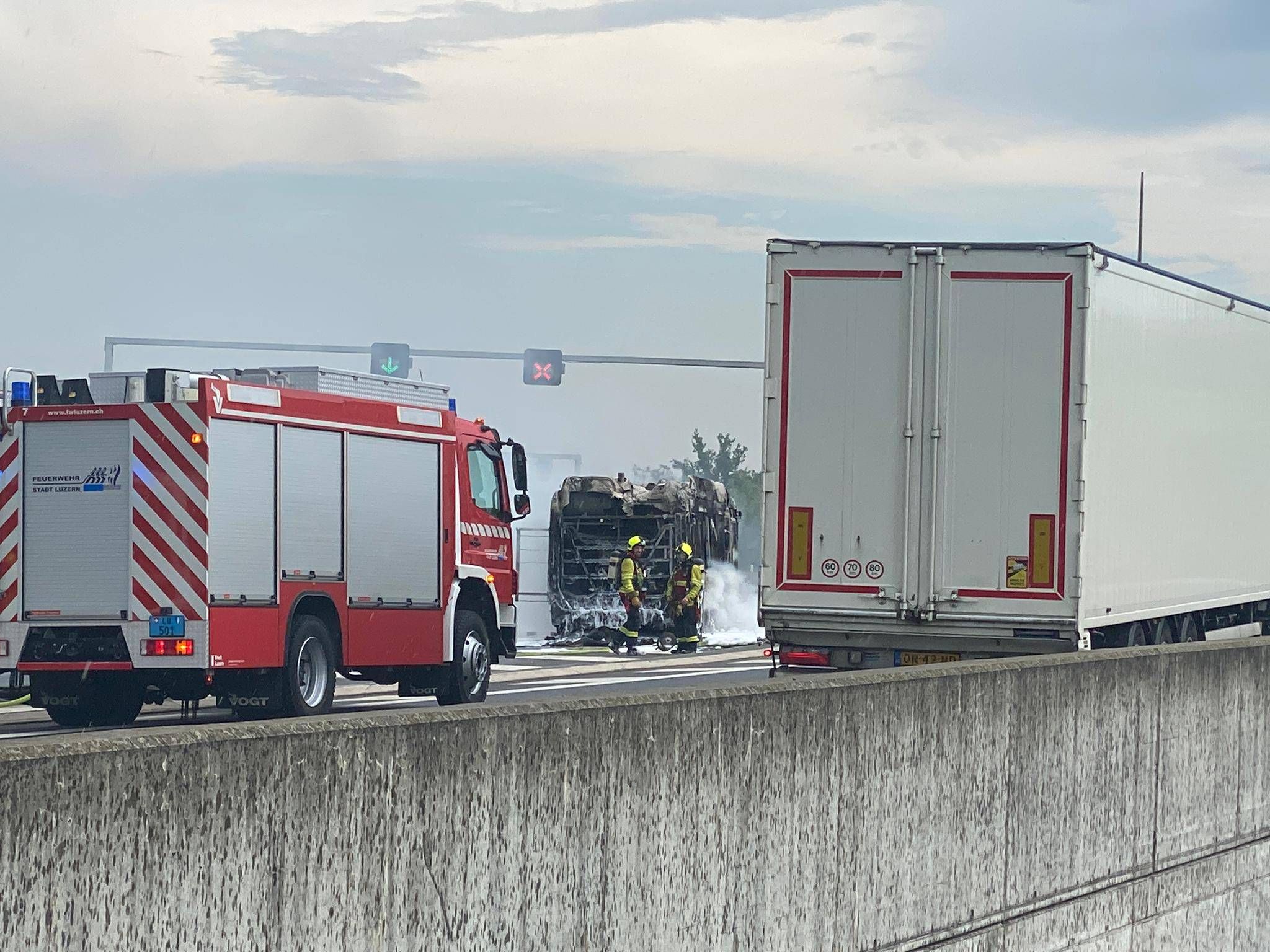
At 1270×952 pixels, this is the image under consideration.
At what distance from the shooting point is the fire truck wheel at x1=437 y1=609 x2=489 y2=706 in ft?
56.6

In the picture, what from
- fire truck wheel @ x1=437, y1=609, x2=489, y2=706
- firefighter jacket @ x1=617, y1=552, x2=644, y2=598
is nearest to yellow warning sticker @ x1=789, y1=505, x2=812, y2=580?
fire truck wheel @ x1=437, y1=609, x2=489, y2=706

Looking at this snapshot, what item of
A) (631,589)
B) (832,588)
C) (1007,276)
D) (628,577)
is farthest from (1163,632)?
(631,589)

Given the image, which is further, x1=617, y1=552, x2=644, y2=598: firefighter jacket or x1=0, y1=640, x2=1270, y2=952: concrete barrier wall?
x1=617, y1=552, x2=644, y2=598: firefighter jacket

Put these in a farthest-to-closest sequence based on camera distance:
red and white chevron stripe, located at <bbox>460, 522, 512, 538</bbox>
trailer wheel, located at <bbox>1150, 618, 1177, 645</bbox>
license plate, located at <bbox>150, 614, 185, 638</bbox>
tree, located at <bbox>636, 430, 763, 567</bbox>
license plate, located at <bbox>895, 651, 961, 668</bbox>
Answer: tree, located at <bbox>636, 430, 763, 567</bbox>
red and white chevron stripe, located at <bbox>460, 522, 512, 538</bbox>
trailer wheel, located at <bbox>1150, 618, 1177, 645</bbox>
license plate, located at <bbox>150, 614, 185, 638</bbox>
license plate, located at <bbox>895, 651, 961, 668</bbox>

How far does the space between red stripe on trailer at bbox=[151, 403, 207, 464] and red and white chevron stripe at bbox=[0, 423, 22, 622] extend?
131 centimetres

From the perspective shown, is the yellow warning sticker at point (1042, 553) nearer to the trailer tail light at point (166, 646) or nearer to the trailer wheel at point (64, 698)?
the trailer tail light at point (166, 646)

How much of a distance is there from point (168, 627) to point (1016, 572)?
628 centimetres

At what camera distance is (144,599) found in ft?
46.4

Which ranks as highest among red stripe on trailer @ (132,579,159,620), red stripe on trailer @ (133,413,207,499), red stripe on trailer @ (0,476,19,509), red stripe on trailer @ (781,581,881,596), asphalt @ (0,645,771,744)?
red stripe on trailer @ (133,413,207,499)

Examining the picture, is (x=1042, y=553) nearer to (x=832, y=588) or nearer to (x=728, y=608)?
(x=832, y=588)

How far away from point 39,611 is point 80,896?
1087 cm

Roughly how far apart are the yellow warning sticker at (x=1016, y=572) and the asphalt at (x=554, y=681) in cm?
251

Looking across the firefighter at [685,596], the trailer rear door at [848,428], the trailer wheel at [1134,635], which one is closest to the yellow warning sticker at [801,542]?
the trailer rear door at [848,428]

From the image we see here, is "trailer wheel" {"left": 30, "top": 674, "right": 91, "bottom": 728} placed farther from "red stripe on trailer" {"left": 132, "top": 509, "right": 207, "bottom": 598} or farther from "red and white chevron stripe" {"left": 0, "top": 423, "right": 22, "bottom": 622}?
"red stripe on trailer" {"left": 132, "top": 509, "right": 207, "bottom": 598}
